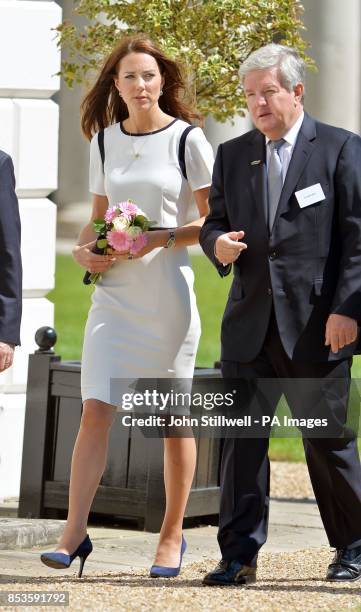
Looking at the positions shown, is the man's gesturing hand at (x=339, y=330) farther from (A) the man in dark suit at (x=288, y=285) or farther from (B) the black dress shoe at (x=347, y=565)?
(B) the black dress shoe at (x=347, y=565)

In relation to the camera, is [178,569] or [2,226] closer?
[2,226]

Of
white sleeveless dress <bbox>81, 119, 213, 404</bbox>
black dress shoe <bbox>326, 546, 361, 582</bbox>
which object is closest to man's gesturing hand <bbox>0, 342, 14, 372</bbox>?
white sleeveless dress <bbox>81, 119, 213, 404</bbox>

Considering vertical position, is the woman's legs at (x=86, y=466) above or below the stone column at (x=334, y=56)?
below

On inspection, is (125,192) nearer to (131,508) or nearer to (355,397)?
(355,397)

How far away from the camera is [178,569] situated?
5.62m

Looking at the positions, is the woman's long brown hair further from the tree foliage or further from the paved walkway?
the paved walkway

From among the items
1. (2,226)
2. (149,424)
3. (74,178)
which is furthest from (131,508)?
(74,178)

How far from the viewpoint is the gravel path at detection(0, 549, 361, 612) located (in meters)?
4.98

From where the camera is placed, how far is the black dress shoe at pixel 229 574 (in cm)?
538

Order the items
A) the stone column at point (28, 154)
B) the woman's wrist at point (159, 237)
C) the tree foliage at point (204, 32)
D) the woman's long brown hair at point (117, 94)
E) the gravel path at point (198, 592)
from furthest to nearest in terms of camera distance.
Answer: the stone column at point (28, 154) → the tree foliage at point (204, 32) → the woman's long brown hair at point (117, 94) → the woman's wrist at point (159, 237) → the gravel path at point (198, 592)

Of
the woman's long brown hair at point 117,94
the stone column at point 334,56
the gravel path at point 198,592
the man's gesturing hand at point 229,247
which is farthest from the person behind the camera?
the stone column at point 334,56

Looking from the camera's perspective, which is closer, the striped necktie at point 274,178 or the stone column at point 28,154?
the striped necktie at point 274,178

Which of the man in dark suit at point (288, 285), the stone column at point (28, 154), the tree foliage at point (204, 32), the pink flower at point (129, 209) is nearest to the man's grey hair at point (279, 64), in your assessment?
the man in dark suit at point (288, 285)

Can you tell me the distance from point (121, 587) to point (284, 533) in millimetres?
1986
